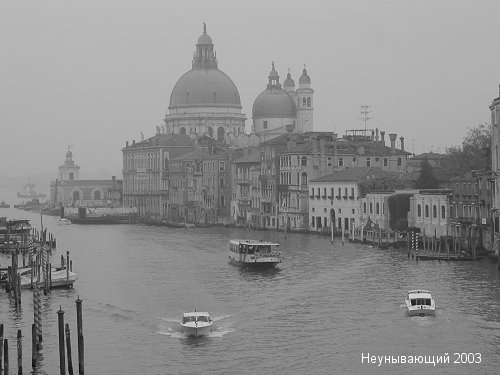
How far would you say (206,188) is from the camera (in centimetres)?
10450

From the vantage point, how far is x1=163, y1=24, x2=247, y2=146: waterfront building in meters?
131

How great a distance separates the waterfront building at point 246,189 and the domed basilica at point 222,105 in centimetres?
2204

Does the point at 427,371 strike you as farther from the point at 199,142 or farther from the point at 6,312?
the point at 199,142

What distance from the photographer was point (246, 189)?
95.8 m

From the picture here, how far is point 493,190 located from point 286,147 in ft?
119

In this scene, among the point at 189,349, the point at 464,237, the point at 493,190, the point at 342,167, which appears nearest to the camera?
the point at 189,349

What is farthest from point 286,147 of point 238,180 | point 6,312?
point 6,312

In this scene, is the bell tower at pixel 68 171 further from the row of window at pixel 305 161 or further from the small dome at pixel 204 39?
the row of window at pixel 305 161

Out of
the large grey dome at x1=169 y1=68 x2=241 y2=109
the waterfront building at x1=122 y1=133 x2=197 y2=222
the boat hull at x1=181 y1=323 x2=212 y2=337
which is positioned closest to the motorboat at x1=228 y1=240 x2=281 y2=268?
the boat hull at x1=181 y1=323 x2=212 y2=337

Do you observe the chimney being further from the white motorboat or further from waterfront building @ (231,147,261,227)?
the white motorboat

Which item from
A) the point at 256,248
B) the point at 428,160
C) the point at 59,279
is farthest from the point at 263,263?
the point at 428,160

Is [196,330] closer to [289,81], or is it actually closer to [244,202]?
[244,202]

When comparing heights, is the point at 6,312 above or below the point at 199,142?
below

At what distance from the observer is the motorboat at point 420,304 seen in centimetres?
3603
